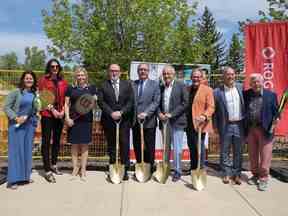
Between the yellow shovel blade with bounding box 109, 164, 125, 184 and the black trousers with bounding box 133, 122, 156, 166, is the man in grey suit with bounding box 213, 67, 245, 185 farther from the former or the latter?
the yellow shovel blade with bounding box 109, 164, 125, 184

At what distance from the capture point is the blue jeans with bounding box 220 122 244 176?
7059 mm

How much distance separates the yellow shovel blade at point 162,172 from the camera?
722cm

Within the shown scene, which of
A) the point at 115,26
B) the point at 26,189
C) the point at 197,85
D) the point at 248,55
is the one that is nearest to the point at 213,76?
the point at 248,55

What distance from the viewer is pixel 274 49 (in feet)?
29.0

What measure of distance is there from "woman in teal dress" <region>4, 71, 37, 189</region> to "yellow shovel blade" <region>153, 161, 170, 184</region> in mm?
2055

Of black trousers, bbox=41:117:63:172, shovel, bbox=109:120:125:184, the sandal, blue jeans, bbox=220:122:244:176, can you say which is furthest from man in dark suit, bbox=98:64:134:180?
blue jeans, bbox=220:122:244:176

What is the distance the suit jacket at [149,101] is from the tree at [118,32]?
8330mm

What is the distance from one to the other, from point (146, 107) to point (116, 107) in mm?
489

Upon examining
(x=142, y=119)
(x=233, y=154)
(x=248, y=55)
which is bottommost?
(x=233, y=154)

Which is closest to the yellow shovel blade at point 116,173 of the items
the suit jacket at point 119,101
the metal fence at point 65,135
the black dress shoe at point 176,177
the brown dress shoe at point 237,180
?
the suit jacket at point 119,101

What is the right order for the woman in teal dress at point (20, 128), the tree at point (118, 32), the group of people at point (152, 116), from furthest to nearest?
the tree at point (118, 32), the group of people at point (152, 116), the woman in teal dress at point (20, 128)

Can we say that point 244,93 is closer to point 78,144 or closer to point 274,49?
point 274,49

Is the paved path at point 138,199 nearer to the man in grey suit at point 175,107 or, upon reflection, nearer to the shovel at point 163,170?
the shovel at point 163,170

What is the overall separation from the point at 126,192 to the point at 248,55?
3971mm
